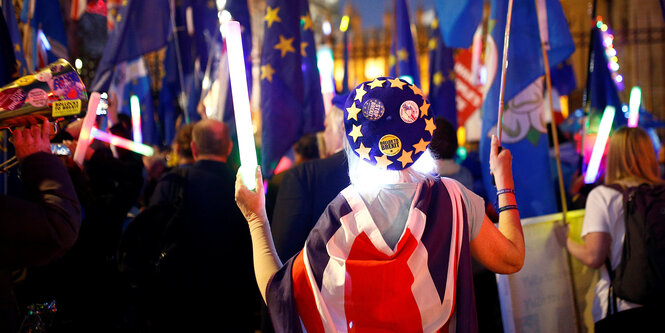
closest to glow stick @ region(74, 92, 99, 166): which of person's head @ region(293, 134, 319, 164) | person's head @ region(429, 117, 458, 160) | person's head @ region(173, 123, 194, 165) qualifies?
person's head @ region(173, 123, 194, 165)

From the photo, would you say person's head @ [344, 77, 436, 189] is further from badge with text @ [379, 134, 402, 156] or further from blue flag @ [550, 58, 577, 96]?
blue flag @ [550, 58, 577, 96]

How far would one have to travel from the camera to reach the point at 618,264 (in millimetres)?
3080

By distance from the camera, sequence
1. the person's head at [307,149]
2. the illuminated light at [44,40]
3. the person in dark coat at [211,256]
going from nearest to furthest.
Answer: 1. the person in dark coat at [211,256]
2. the person's head at [307,149]
3. the illuminated light at [44,40]

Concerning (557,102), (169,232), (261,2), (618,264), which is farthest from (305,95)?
(261,2)

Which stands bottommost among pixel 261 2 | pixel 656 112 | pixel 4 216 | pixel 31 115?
pixel 656 112

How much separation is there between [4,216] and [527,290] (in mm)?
2787

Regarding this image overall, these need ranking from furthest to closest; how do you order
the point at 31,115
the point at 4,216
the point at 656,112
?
1. the point at 656,112
2. the point at 31,115
3. the point at 4,216

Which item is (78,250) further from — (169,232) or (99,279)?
(169,232)

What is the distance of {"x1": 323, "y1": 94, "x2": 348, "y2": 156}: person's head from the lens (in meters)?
3.27

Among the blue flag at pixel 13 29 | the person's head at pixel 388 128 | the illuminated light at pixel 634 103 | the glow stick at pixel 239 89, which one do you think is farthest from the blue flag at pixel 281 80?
the illuminated light at pixel 634 103

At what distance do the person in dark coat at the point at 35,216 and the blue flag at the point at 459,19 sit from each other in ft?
11.2

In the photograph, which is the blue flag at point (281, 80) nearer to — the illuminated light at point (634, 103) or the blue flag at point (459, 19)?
the blue flag at point (459, 19)

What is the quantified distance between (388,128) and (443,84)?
6.37 meters

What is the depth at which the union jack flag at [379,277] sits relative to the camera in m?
1.76
